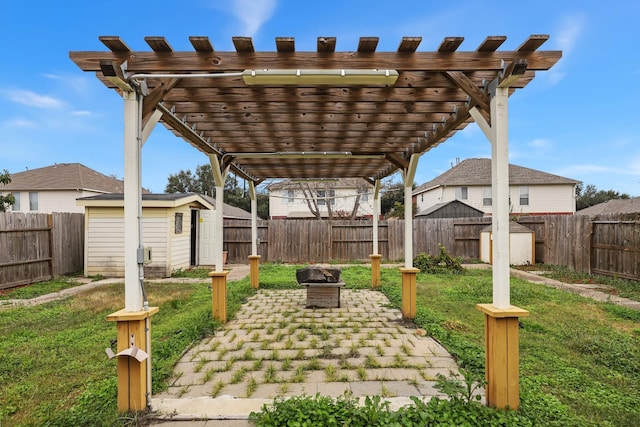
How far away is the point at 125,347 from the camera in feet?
8.33

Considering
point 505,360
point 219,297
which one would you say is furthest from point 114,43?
point 505,360

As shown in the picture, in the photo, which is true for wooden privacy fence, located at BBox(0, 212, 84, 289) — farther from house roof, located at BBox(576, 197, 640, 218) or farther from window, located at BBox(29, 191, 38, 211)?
house roof, located at BBox(576, 197, 640, 218)

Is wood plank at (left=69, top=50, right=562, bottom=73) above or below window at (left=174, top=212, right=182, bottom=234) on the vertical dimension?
above

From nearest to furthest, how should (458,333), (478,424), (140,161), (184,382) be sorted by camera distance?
1. (478,424)
2. (140,161)
3. (184,382)
4. (458,333)

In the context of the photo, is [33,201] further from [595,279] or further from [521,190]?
[521,190]

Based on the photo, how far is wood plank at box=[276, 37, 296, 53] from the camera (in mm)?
2484

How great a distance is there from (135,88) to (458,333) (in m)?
4.38

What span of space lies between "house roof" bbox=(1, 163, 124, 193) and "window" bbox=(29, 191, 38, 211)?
0.29m

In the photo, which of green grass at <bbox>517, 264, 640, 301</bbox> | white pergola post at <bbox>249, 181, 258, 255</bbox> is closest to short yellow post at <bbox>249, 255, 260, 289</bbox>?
white pergola post at <bbox>249, 181, 258, 255</bbox>

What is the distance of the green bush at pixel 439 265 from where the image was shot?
997 cm

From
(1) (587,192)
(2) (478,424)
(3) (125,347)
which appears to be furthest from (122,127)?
(1) (587,192)

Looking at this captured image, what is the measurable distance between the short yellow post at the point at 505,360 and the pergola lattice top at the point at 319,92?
1582 mm

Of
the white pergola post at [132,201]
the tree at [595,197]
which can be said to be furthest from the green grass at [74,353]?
the tree at [595,197]

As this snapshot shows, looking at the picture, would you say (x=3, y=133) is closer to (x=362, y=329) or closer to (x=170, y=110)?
(x=170, y=110)
